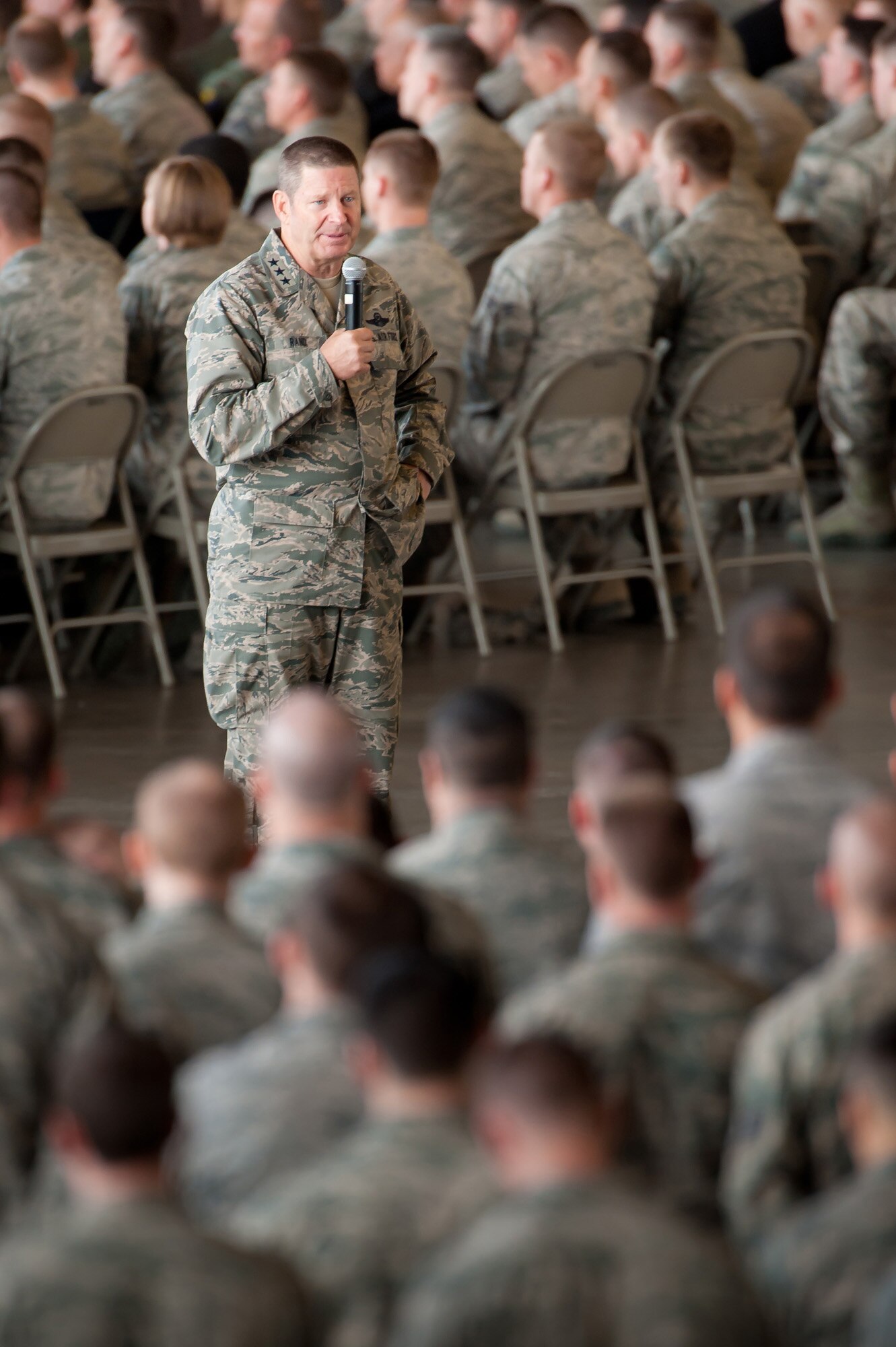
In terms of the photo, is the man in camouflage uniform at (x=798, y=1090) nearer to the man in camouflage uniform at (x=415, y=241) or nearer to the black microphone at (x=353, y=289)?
the black microphone at (x=353, y=289)

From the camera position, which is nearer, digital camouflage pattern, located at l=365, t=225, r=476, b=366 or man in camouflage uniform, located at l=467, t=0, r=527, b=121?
digital camouflage pattern, located at l=365, t=225, r=476, b=366

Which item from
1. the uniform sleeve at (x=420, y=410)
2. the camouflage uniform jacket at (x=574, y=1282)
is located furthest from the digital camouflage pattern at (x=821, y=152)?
the camouflage uniform jacket at (x=574, y=1282)

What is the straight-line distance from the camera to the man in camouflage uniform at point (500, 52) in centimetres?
1023

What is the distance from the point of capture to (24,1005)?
8.25 feet

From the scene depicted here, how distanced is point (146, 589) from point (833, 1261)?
4.50m

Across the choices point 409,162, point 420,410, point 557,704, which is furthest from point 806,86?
point 420,410

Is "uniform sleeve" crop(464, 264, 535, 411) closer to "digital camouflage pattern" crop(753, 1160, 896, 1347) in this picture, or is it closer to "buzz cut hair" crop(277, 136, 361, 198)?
"buzz cut hair" crop(277, 136, 361, 198)

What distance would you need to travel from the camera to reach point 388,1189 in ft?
6.74

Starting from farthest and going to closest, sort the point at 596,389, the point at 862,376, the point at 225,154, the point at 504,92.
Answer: the point at 504,92 < the point at 862,376 < the point at 225,154 < the point at 596,389

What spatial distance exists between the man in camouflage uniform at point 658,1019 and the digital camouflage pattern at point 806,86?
8451 millimetres

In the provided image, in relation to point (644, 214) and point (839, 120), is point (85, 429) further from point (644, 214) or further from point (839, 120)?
point (839, 120)

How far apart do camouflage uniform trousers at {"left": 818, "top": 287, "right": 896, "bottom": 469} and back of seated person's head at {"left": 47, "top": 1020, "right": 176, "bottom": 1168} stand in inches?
248

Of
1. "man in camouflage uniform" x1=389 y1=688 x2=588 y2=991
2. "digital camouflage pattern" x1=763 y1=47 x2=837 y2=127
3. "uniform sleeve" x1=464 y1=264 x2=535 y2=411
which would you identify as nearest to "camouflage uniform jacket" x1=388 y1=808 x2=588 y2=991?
"man in camouflage uniform" x1=389 y1=688 x2=588 y2=991

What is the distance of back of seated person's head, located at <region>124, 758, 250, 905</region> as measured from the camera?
2.73 m
